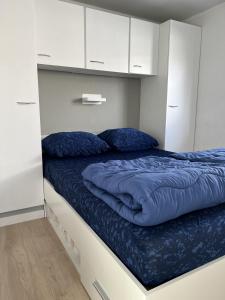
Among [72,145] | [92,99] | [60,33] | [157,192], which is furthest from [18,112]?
[157,192]

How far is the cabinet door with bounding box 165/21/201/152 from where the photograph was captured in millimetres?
2652

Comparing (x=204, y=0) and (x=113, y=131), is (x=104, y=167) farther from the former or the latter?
(x=204, y=0)

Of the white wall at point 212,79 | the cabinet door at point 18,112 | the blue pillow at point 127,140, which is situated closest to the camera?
the cabinet door at point 18,112

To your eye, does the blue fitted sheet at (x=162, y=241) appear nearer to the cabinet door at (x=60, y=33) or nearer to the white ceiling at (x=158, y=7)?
the cabinet door at (x=60, y=33)

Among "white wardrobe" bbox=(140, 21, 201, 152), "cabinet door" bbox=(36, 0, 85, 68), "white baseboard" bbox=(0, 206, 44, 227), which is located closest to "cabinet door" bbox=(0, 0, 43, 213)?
"white baseboard" bbox=(0, 206, 44, 227)

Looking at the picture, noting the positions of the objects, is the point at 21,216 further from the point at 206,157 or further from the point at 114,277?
the point at 206,157

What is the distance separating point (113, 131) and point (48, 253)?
143 centimetres

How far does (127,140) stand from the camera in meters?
2.53

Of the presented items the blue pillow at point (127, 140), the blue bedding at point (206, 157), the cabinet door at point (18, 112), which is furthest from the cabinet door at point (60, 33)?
the blue bedding at point (206, 157)

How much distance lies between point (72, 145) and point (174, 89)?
4.69 feet

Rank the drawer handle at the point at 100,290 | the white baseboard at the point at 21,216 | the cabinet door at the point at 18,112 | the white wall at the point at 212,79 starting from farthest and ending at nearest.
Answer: the white wall at the point at 212,79 < the white baseboard at the point at 21,216 < the cabinet door at the point at 18,112 < the drawer handle at the point at 100,290

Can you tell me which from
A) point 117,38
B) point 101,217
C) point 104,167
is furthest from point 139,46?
point 101,217

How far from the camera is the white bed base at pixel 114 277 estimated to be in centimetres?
87

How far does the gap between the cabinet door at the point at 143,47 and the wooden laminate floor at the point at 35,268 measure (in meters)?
1.99
